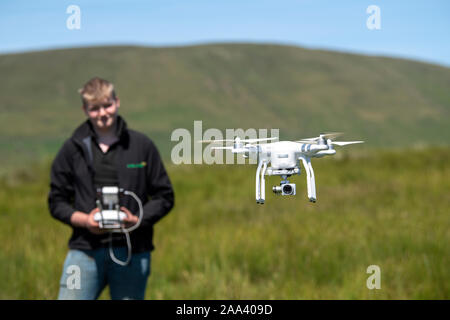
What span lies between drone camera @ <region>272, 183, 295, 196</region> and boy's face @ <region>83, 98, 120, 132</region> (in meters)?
1.31

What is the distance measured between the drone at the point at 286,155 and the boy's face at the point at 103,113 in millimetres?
1261

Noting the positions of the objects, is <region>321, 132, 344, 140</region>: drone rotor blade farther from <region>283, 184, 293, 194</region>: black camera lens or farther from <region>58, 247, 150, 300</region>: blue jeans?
<region>58, 247, 150, 300</region>: blue jeans

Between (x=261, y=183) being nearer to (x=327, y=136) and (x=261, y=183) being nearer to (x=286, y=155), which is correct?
(x=286, y=155)

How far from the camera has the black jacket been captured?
143 inches

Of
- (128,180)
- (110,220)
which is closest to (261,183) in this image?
(110,220)

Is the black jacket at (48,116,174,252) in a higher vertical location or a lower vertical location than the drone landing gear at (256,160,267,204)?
higher

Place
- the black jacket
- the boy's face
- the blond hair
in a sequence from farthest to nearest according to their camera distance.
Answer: the black jacket → the blond hair → the boy's face

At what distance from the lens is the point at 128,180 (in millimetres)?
3375

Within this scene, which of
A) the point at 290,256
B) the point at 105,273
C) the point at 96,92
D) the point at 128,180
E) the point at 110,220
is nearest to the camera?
the point at 110,220

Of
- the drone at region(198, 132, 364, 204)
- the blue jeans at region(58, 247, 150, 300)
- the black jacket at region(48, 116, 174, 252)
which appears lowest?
the blue jeans at region(58, 247, 150, 300)

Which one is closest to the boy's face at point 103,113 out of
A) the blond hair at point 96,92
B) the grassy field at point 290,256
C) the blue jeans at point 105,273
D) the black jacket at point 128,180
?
the blond hair at point 96,92

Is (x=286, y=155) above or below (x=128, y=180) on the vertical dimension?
below

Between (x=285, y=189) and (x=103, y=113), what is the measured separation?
1.43 meters

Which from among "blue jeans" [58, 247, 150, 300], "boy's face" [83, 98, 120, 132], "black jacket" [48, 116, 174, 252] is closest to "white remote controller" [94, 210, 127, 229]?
"boy's face" [83, 98, 120, 132]
